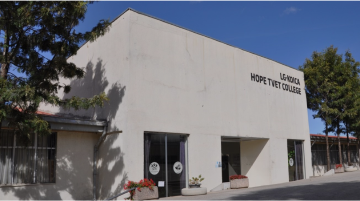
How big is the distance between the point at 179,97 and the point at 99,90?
3682 millimetres

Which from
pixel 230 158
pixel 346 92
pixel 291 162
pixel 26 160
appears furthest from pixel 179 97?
pixel 346 92

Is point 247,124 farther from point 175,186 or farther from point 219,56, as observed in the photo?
point 175,186

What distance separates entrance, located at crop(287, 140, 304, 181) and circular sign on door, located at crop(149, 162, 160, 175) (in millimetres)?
10654

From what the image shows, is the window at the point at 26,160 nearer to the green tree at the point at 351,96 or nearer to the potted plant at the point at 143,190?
the potted plant at the point at 143,190

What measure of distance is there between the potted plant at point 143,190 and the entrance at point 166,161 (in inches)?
22.7

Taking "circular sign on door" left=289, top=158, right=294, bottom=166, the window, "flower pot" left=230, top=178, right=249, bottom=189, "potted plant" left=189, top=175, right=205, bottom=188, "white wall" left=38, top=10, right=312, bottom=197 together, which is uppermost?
"white wall" left=38, top=10, right=312, bottom=197

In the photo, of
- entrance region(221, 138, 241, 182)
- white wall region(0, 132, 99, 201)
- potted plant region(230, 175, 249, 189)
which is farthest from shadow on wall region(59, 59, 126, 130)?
entrance region(221, 138, 241, 182)

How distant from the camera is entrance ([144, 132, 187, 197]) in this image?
14867 mm

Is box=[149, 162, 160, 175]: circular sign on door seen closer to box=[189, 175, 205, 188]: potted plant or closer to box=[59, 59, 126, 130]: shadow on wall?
box=[189, 175, 205, 188]: potted plant

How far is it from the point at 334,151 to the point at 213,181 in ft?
67.9

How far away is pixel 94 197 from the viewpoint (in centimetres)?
1496

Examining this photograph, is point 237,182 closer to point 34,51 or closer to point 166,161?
point 166,161

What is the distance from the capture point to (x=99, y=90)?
1625cm

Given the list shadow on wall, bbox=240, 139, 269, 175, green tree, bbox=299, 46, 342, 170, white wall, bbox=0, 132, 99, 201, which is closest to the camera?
white wall, bbox=0, 132, 99, 201
